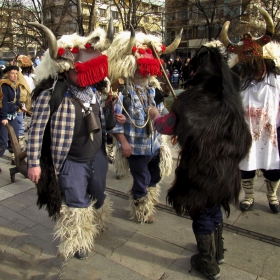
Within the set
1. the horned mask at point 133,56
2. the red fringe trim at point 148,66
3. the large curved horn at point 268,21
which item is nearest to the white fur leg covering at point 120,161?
the horned mask at point 133,56

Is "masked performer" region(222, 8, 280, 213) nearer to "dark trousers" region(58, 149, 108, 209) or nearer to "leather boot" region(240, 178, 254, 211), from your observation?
"leather boot" region(240, 178, 254, 211)

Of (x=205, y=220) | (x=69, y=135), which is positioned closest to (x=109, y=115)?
(x=69, y=135)

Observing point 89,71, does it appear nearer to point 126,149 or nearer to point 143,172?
point 126,149

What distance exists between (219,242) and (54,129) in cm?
156

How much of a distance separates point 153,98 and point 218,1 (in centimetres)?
990

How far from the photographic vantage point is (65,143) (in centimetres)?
232

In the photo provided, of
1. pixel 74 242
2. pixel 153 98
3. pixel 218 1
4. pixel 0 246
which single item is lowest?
pixel 0 246

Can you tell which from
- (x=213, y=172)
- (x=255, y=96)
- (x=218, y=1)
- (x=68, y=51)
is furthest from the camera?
(x=218, y=1)

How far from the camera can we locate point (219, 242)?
7.63 ft

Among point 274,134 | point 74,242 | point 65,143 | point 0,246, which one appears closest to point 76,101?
point 65,143

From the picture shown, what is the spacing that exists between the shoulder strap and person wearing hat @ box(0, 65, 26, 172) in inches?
106

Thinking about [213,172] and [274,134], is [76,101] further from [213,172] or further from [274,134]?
[274,134]

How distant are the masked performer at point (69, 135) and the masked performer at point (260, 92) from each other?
1391 millimetres

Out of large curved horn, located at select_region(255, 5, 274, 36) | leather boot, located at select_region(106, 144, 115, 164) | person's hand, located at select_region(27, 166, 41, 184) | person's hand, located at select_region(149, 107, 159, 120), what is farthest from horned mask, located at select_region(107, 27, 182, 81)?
leather boot, located at select_region(106, 144, 115, 164)
